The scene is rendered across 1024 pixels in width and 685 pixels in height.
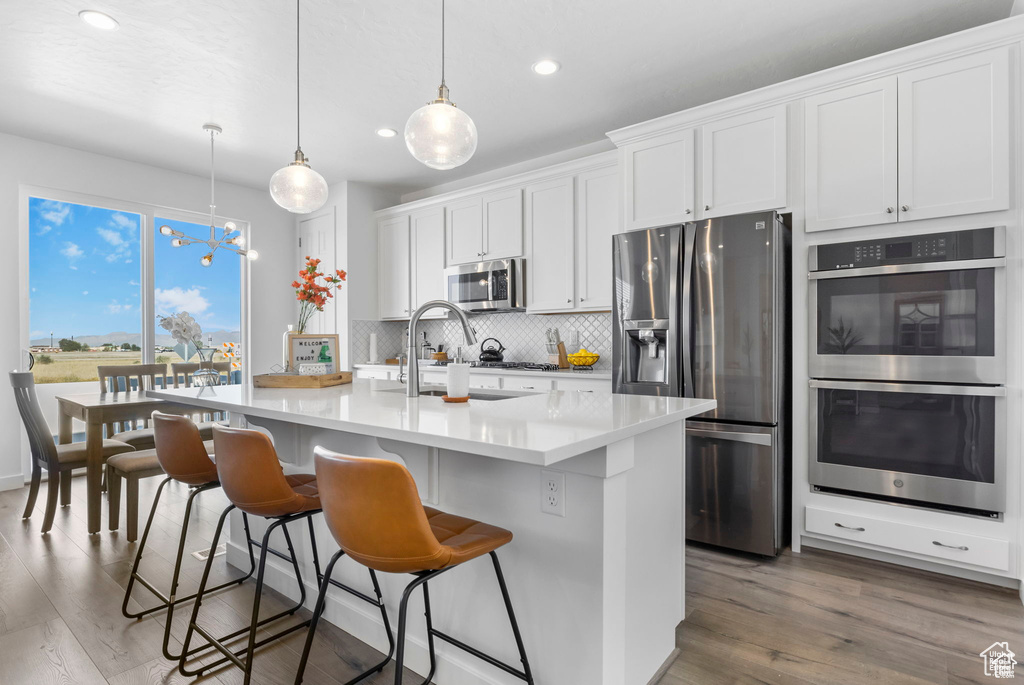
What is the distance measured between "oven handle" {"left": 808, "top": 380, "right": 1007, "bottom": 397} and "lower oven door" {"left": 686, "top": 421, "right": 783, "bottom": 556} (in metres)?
0.36

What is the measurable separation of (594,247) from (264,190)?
372cm

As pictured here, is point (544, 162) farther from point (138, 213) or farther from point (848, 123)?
point (138, 213)

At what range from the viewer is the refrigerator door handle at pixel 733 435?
2.74 m

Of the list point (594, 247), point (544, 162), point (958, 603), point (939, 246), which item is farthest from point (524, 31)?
point (958, 603)

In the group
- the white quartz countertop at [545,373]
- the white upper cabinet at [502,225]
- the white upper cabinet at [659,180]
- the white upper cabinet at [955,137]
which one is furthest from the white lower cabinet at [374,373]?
the white upper cabinet at [955,137]

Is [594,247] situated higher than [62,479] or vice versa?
[594,247]

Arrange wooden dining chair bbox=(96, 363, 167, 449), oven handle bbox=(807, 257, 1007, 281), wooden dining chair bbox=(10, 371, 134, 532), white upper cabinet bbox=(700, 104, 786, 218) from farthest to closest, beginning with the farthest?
wooden dining chair bbox=(96, 363, 167, 449), wooden dining chair bbox=(10, 371, 134, 532), white upper cabinet bbox=(700, 104, 786, 218), oven handle bbox=(807, 257, 1007, 281)

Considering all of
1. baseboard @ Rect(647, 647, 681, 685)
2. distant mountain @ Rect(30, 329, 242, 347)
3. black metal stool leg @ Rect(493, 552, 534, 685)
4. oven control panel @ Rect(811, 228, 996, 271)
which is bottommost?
baseboard @ Rect(647, 647, 681, 685)

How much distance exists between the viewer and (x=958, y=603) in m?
2.26

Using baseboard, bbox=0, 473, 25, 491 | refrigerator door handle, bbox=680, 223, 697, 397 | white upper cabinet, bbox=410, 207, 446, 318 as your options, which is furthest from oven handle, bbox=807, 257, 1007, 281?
baseboard, bbox=0, 473, 25, 491

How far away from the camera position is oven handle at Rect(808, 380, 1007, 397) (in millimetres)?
2365

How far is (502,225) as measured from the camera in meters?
4.58

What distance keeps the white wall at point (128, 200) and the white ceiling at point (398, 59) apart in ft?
0.76

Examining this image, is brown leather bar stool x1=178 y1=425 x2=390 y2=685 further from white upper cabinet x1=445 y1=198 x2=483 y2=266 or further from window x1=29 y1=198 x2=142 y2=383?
window x1=29 y1=198 x2=142 y2=383
